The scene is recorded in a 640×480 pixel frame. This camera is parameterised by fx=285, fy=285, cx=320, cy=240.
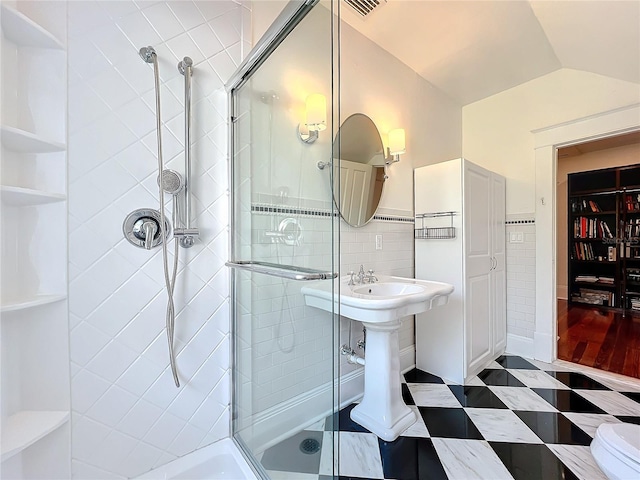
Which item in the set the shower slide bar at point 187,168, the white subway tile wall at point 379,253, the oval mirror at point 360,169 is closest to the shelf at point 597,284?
the white subway tile wall at point 379,253

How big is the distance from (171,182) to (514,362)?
2925mm

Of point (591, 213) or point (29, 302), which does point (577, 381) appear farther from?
point (591, 213)

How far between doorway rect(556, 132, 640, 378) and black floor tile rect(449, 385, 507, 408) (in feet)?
5.93

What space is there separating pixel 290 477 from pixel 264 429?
0.78 ft

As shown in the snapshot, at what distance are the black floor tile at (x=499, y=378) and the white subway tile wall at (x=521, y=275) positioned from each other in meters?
0.56

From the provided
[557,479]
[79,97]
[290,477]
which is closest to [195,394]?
[290,477]

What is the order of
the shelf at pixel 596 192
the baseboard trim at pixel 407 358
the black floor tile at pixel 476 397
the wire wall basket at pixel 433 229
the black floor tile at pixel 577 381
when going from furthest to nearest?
the shelf at pixel 596 192 → the baseboard trim at pixel 407 358 → the wire wall basket at pixel 433 229 → the black floor tile at pixel 577 381 → the black floor tile at pixel 476 397

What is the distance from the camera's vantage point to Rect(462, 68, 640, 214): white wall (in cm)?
222

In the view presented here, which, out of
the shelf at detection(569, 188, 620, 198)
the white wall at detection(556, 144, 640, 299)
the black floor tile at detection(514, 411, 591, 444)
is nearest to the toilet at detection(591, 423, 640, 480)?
the black floor tile at detection(514, 411, 591, 444)

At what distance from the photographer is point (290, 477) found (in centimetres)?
111

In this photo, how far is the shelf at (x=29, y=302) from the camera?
0.88 m

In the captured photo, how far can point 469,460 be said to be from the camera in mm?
1375

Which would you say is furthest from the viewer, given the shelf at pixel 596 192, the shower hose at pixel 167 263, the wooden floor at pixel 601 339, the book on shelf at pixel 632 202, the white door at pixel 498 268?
the shelf at pixel 596 192

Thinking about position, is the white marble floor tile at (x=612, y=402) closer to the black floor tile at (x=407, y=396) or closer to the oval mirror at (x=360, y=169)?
the black floor tile at (x=407, y=396)
